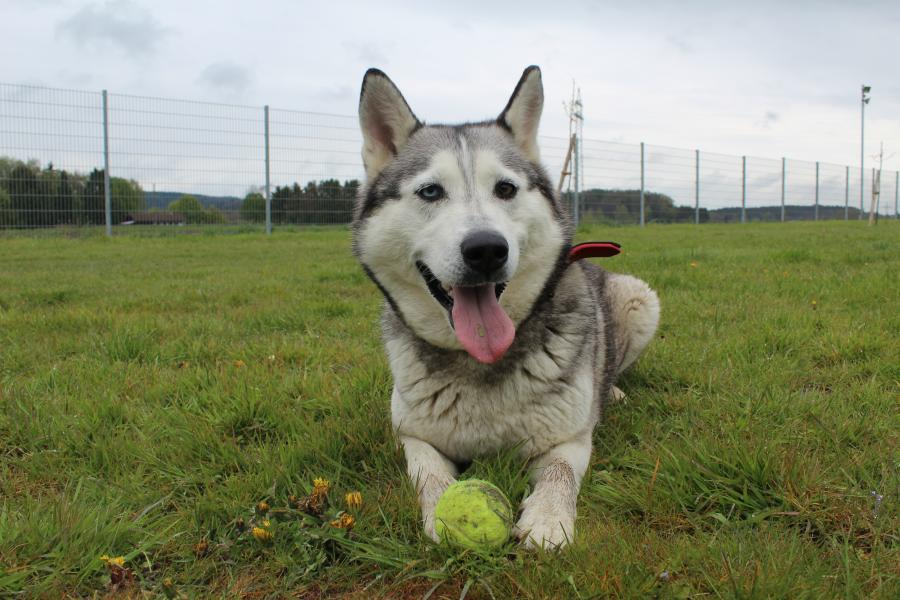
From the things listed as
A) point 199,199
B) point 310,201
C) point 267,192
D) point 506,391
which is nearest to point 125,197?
point 199,199

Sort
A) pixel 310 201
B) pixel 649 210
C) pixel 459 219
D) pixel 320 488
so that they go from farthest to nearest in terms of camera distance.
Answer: pixel 649 210
pixel 310 201
pixel 459 219
pixel 320 488

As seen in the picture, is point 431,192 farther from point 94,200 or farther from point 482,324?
point 94,200

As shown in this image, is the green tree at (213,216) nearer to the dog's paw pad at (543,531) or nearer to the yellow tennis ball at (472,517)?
the yellow tennis ball at (472,517)

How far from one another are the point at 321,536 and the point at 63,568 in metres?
0.69

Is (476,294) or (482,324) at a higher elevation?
(476,294)

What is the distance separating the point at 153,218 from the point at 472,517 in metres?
14.8

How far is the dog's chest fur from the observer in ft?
7.91

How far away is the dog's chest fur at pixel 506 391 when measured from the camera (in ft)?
7.91

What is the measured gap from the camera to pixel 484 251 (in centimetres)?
220

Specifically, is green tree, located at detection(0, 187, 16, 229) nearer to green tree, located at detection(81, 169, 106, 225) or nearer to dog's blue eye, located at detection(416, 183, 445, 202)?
green tree, located at detection(81, 169, 106, 225)

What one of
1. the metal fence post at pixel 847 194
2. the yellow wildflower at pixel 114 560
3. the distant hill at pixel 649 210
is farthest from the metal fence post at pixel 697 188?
the yellow wildflower at pixel 114 560

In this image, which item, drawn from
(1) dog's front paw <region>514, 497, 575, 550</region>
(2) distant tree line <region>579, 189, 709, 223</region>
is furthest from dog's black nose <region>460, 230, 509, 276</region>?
(2) distant tree line <region>579, 189, 709, 223</region>

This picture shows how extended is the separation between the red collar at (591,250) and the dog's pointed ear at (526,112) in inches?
18.7

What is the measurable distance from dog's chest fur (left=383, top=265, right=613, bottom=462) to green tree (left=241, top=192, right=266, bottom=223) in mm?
13915
